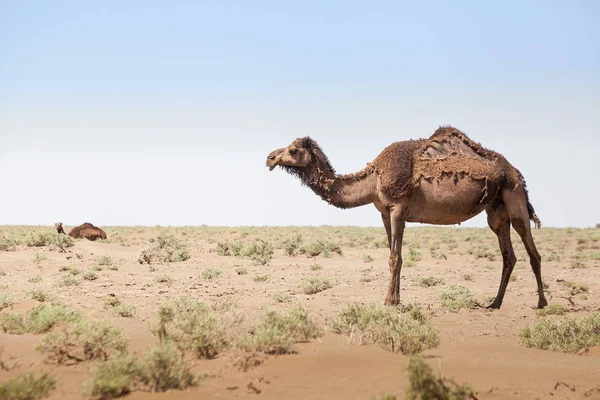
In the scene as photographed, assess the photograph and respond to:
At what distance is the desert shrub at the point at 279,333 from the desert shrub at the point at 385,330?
0.61 m

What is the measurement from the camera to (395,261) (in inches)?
490

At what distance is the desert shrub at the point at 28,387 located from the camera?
587 cm

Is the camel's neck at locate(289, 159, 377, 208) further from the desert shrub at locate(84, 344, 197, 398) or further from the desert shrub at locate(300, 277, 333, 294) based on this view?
the desert shrub at locate(84, 344, 197, 398)

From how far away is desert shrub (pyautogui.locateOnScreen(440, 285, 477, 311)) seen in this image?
1344cm

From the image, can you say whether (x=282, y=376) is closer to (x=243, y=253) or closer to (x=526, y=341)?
(x=526, y=341)

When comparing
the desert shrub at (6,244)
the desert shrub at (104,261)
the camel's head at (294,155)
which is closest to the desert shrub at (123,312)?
the camel's head at (294,155)

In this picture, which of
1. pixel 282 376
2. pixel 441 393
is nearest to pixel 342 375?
pixel 282 376

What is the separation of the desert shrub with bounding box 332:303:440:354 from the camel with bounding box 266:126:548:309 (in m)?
2.66

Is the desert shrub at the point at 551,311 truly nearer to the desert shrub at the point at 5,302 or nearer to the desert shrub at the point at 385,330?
the desert shrub at the point at 385,330

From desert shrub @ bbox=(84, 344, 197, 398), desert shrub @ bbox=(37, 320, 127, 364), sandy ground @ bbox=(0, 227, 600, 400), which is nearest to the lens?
desert shrub @ bbox=(84, 344, 197, 398)

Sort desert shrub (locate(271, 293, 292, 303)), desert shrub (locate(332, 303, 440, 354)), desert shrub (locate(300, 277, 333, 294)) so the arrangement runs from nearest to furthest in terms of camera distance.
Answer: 1. desert shrub (locate(332, 303, 440, 354))
2. desert shrub (locate(271, 293, 292, 303))
3. desert shrub (locate(300, 277, 333, 294))

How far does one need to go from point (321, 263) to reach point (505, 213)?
487 inches

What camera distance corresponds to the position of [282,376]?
6965 mm

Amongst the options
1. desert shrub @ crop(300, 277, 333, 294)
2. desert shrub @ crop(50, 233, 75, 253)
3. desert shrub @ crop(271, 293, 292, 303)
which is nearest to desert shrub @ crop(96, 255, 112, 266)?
desert shrub @ crop(50, 233, 75, 253)
